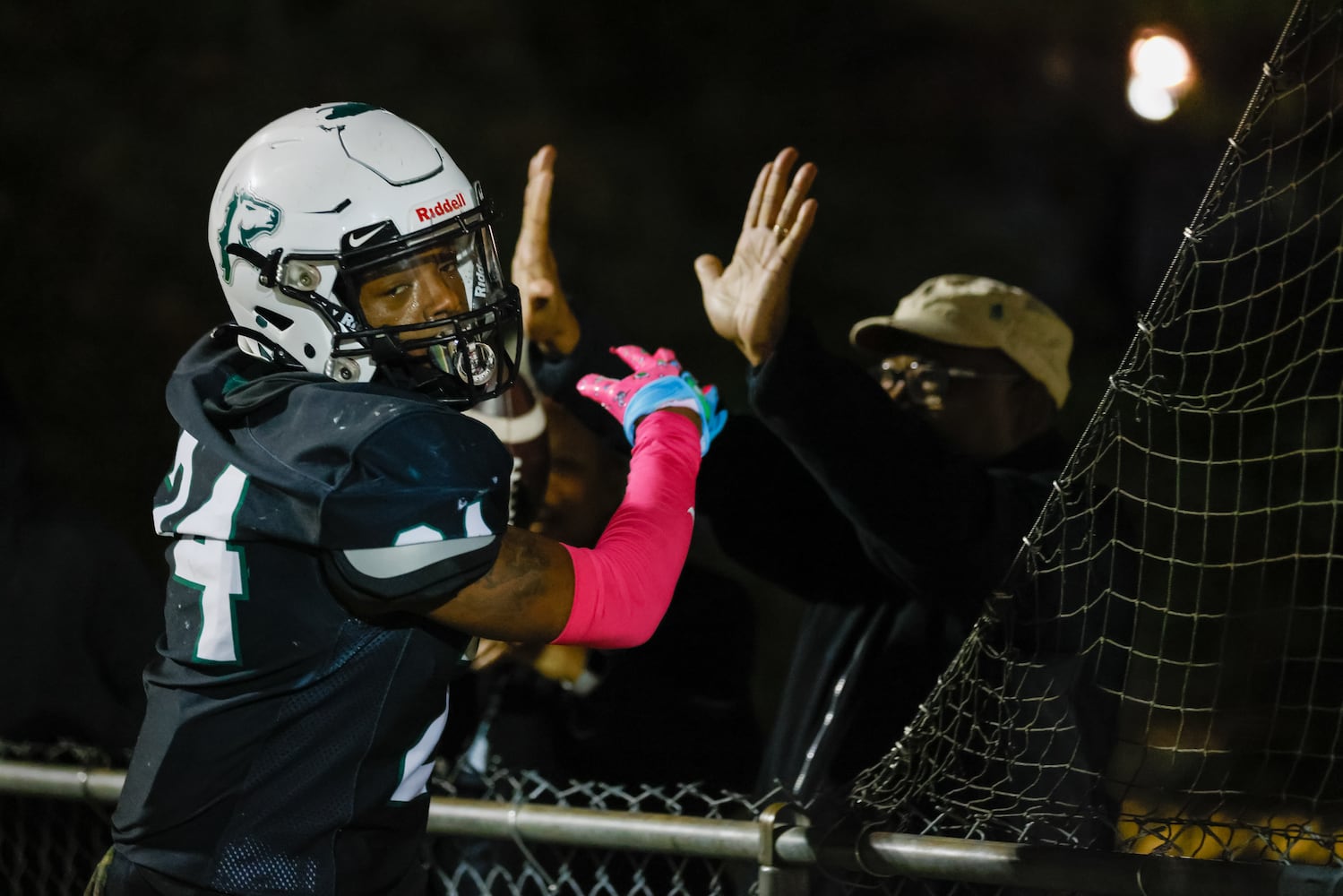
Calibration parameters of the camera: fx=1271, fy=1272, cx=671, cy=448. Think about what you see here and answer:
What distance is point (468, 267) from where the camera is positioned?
75.8 inches

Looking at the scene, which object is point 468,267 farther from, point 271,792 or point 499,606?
point 271,792

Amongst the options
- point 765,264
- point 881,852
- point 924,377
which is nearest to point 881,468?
point 765,264

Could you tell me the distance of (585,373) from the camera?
3041 mm

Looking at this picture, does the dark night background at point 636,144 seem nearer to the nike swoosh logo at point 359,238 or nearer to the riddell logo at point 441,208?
the riddell logo at point 441,208

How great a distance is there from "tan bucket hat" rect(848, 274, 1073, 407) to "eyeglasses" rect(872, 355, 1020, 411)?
2.8 inches

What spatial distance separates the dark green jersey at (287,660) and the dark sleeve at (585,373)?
1.31 meters

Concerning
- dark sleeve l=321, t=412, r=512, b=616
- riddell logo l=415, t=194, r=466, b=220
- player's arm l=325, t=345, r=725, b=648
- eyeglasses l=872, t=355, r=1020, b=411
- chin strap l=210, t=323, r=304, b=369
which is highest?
riddell logo l=415, t=194, r=466, b=220

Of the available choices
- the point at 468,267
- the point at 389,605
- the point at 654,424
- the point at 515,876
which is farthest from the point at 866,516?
the point at 515,876

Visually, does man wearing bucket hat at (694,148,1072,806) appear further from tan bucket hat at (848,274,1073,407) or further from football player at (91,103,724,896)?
football player at (91,103,724,896)

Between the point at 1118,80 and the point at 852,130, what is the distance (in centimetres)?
110

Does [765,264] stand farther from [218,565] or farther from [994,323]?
[218,565]

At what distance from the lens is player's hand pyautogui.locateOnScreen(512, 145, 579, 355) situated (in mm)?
2975

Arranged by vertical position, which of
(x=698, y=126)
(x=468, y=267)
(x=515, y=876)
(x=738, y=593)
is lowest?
(x=515, y=876)

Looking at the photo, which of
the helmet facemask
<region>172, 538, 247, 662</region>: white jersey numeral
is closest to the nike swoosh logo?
the helmet facemask
